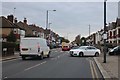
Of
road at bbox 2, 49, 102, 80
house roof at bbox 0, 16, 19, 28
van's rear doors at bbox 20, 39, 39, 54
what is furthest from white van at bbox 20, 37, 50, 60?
house roof at bbox 0, 16, 19, 28

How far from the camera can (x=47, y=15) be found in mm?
66812

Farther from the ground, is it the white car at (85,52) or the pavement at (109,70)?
the white car at (85,52)

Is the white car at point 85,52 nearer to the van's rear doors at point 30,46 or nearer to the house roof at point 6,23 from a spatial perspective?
the van's rear doors at point 30,46

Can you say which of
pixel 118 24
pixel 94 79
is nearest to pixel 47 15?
pixel 118 24

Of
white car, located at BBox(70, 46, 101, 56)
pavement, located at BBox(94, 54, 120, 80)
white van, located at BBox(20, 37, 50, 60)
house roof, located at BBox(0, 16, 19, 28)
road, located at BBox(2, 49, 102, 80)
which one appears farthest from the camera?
house roof, located at BBox(0, 16, 19, 28)

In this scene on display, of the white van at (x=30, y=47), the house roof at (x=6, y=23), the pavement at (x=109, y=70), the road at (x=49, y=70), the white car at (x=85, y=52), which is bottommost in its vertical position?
the road at (x=49, y=70)

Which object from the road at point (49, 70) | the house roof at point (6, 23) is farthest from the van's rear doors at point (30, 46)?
the house roof at point (6, 23)

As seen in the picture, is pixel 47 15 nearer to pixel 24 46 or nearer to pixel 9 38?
pixel 9 38

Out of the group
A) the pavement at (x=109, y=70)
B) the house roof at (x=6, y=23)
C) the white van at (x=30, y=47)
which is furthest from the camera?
the house roof at (x=6, y=23)

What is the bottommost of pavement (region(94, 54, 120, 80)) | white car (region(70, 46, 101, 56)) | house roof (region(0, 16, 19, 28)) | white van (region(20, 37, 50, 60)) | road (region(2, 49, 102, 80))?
road (region(2, 49, 102, 80))

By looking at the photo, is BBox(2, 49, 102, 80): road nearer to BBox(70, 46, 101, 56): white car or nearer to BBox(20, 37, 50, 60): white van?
BBox(20, 37, 50, 60): white van

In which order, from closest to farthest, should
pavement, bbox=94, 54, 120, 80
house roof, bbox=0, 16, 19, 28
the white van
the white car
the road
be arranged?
pavement, bbox=94, 54, 120, 80, the road, the white van, the white car, house roof, bbox=0, 16, 19, 28

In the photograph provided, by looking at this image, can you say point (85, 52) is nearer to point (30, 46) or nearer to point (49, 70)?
point (30, 46)

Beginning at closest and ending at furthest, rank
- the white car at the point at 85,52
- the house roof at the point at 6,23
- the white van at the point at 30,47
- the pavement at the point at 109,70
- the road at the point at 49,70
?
the pavement at the point at 109,70 < the road at the point at 49,70 < the white van at the point at 30,47 < the white car at the point at 85,52 < the house roof at the point at 6,23
